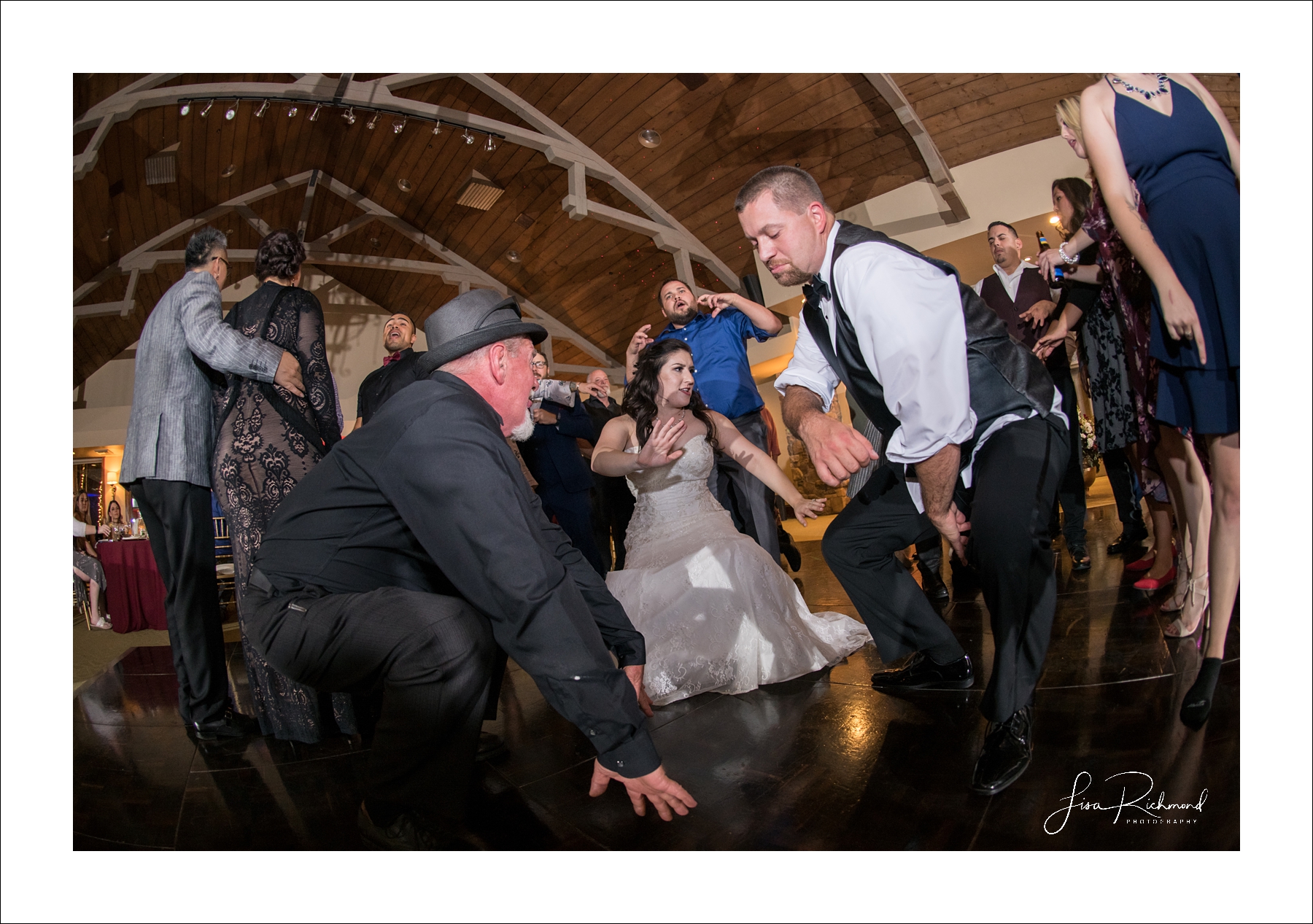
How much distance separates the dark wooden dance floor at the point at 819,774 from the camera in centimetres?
129

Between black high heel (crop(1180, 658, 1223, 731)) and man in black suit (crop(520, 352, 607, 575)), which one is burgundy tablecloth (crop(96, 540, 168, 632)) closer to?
man in black suit (crop(520, 352, 607, 575))

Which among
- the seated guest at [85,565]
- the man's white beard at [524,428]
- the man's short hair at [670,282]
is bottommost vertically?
the seated guest at [85,565]

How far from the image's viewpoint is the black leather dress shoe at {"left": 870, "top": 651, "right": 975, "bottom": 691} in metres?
1.91

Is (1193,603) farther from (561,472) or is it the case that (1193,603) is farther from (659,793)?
(561,472)

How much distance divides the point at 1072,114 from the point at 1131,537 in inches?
43.9

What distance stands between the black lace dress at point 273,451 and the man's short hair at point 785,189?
4.20 ft

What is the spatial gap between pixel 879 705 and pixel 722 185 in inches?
60.1

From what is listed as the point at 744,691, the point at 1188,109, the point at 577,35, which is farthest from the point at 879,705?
the point at 577,35

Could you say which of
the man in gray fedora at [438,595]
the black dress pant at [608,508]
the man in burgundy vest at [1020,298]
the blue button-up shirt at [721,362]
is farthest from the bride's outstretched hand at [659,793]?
the black dress pant at [608,508]

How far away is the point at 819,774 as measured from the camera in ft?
4.79

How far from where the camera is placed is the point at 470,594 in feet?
4.20

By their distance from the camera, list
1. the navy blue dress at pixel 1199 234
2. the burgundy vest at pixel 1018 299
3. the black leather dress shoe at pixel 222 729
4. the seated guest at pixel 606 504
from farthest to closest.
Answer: the seated guest at pixel 606 504
the black leather dress shoe at pixel 222 729
the burgundy vest at pixel 1018 299
the navy blue dress at pixel 1199 234

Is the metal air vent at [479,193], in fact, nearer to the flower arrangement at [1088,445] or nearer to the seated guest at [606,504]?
the seated guest at [606,504]

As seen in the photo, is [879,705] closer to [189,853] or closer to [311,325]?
[189,853]
